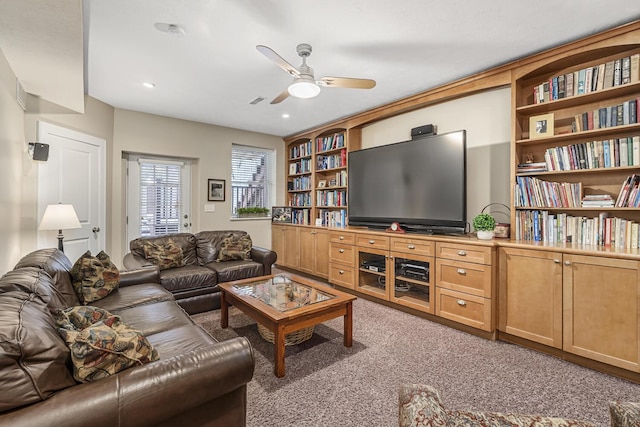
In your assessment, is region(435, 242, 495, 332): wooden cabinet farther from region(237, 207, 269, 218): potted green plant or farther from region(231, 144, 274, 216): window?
region(231, 144, 274, 216): window

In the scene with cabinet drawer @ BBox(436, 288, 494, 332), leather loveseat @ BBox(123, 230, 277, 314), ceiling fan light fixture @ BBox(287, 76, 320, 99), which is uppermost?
ceiling fan light fixture @ BBox(287, 76, 320, 99)

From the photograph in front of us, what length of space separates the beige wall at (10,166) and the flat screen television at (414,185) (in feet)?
11.5

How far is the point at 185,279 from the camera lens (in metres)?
3.23

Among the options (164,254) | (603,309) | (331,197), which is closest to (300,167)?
(331,197)

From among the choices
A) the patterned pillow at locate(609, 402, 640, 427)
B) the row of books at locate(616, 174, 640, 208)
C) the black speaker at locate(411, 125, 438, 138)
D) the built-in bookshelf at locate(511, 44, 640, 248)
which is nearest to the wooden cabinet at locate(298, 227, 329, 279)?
the black speaker at locate(411, 125, 438, 138)

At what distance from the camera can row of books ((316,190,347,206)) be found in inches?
189

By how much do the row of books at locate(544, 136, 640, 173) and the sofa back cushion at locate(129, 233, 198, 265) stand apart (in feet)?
12.9

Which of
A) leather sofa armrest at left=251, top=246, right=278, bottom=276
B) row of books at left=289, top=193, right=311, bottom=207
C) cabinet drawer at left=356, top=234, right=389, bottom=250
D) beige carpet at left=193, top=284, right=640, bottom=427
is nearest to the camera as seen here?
beige carpet at left=193, top=284, right=640, bottom=427

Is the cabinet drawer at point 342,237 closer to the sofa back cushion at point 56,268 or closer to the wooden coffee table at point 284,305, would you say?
the wooden coffee table at point 284,305

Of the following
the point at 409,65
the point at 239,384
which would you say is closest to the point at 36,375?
the point at 239,384

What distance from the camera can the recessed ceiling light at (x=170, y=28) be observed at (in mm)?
2256

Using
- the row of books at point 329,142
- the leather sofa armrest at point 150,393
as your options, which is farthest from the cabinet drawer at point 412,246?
the leather sofa armrest at point 150,393

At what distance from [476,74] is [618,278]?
7.19 ft

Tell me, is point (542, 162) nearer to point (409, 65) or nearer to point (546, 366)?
point (409, 65)
